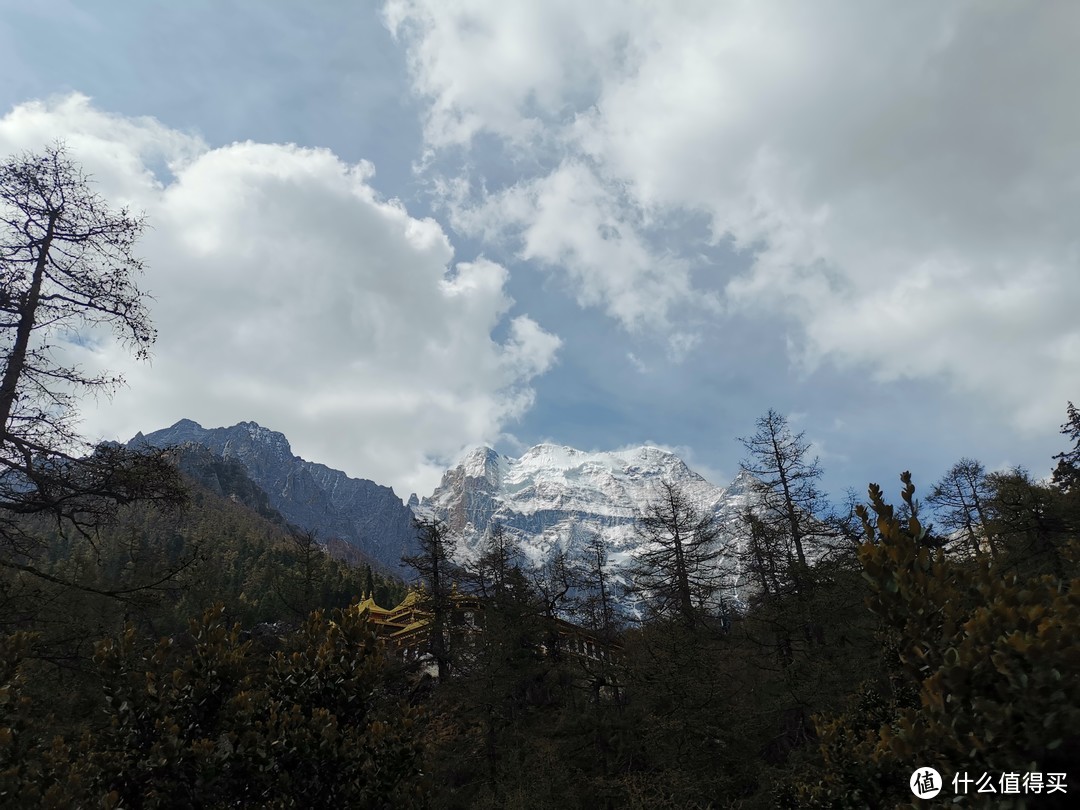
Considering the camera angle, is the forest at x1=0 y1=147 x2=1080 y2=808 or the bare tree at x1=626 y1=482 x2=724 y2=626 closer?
the forest at x1=0 y1=147 x2=1080 y2=808

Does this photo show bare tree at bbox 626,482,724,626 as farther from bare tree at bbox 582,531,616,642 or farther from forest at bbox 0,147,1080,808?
bare tree at bbox 582,531,616,642

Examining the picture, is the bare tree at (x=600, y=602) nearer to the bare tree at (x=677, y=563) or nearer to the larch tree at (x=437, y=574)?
the bare tree at (x=677, y=563)

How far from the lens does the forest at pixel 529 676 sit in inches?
130

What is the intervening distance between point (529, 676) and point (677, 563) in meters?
8.15

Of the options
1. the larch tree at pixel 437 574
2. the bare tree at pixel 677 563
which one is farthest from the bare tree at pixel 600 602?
the larch tree at pixel 437 574

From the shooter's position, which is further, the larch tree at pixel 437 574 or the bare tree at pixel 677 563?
the larch tree at pixel 437 574

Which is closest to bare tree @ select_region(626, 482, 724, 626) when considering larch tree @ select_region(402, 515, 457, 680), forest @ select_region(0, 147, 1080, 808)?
forest @ select_region(0, 147, 1080, 808)

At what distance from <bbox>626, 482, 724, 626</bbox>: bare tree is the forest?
5.4 inches

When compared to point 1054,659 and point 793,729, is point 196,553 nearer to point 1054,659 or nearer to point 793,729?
point 1054,659

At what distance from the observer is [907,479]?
4.58m

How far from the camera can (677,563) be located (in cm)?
2255

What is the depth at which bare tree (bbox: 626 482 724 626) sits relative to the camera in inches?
869

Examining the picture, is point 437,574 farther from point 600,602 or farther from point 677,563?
point 677,563

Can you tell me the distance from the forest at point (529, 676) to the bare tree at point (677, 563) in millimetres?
136
